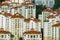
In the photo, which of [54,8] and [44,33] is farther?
[54,8]

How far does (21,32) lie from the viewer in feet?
35.5

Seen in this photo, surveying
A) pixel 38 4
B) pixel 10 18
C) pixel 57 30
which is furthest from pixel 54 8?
pixel 57 30

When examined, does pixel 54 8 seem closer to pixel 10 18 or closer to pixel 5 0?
pixel 5 0

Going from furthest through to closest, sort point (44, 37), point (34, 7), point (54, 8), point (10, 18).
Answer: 1. point (54, 8)
2. point (34, 7)
3. point (10, 18)
4. point (44, 37)

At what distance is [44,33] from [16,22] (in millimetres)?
981

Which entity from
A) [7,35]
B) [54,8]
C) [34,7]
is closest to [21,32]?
[7,35]

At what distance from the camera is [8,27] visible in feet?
36.7

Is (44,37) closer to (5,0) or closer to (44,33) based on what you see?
(44,33)

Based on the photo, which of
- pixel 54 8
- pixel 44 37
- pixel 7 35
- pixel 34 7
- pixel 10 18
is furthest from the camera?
pixel 54 8

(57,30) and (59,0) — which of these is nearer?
(57,30)

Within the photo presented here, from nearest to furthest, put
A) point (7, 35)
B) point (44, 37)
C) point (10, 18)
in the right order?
point (7, 35) < point (44, 37) < point (10, 18)

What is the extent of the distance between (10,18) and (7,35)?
1683 millimetres

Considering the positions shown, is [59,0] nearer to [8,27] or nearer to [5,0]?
[5,0]

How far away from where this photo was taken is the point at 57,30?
9.97 metres
